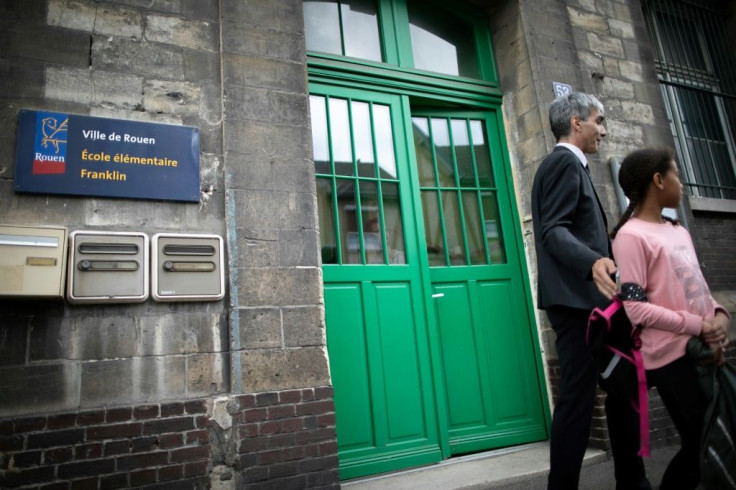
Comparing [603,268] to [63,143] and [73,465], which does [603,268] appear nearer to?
[73,465]

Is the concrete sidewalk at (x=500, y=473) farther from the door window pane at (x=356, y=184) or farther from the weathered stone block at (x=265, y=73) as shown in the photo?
the weathered stone block at (x=265, y=73)

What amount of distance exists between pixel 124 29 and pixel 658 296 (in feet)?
11.0

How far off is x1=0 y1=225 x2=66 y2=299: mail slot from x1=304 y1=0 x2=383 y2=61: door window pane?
252 centimetres

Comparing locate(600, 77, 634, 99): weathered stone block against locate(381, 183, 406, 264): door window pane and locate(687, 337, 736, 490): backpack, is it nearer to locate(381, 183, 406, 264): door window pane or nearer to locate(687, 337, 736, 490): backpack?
locate(381, 183, 406, 264): door window pane

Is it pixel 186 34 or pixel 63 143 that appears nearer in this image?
pixel 63 143

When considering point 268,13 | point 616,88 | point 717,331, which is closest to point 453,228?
point 268,13

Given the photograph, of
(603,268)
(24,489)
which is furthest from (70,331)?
(603,268)

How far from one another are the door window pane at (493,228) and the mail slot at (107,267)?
9.46 ft

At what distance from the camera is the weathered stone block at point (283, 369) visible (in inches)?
121

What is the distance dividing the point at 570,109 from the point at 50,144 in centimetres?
287

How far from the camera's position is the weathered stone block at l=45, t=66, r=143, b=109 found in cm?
312

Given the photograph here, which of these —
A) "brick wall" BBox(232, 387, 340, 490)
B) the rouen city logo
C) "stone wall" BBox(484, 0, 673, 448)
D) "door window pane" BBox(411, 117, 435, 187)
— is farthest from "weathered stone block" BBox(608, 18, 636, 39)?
the rouen city logo

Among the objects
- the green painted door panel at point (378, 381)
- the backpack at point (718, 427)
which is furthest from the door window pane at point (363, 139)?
the backpack at point (718, 427)

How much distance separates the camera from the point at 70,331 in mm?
2832
